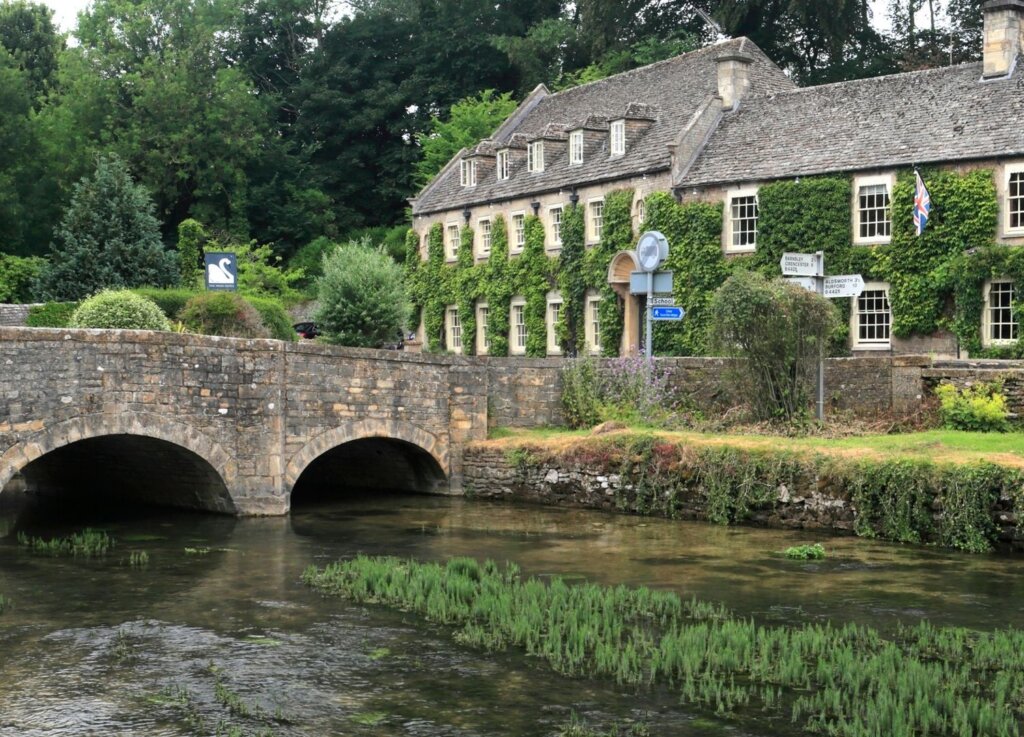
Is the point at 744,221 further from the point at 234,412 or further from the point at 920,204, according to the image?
the point at 234,412

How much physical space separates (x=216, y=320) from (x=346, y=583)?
14.5 meters

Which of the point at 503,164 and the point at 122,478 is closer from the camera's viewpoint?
the point at 122,478

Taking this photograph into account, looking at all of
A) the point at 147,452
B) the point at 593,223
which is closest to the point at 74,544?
the point at 147,452

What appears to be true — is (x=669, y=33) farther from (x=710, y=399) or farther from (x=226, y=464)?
(x=226, y=464)

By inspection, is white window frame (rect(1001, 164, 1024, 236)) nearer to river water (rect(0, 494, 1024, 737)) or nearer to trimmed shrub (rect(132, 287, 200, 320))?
river water (rect(0, 494, 1024, 737))

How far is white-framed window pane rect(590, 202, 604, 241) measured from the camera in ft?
134

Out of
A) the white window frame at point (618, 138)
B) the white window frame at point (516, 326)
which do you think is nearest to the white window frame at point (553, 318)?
the white window frame at point (516, 326)

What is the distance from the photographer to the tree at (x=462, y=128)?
56406mm

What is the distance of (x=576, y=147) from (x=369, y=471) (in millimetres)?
17156

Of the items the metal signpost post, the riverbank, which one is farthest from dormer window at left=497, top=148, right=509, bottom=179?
the metal signpost post

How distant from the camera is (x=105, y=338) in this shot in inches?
838

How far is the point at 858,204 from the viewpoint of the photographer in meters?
34.2

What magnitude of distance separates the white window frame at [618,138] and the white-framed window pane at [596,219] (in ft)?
5.77

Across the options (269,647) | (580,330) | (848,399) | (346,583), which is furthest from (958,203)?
(269,647)
